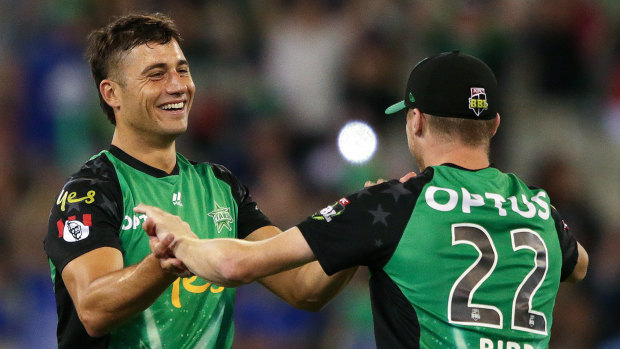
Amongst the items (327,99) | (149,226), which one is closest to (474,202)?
(149,226)

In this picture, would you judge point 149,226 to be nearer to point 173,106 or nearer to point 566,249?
point 173,106

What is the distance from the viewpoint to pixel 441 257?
3639 mm

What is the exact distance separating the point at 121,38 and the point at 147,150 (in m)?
0.62

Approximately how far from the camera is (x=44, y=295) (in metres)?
7.29

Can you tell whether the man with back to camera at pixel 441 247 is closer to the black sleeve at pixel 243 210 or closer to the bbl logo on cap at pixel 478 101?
the bbl logo on cap at pixel 478 101

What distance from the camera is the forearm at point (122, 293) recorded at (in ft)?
12.8

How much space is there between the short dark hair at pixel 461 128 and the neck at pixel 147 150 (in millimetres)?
1529

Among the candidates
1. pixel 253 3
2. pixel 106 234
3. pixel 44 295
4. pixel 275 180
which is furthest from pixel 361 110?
pixel 106 234

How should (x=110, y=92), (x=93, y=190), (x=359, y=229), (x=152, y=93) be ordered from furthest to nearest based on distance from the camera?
1. (x=110, y=92)
2. (x=152, y=93)
3. (x=93, y=190)
4. (x=359, y=229)

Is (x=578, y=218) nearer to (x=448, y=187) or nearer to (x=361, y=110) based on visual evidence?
(x=361, y=110)

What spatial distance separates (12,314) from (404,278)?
16.6 ft

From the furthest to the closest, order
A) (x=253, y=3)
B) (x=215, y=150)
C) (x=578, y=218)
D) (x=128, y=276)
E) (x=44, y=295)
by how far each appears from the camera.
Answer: (x=253, y=3) → (x=215, y=150) → (x=578, y=218) → (x=44, y=295) → (x=128, y=276)

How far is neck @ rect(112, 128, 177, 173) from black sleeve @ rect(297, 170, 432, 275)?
1270 millimetres

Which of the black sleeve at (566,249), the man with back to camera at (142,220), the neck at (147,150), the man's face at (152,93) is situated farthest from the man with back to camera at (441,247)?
the man's face at (152,93)
